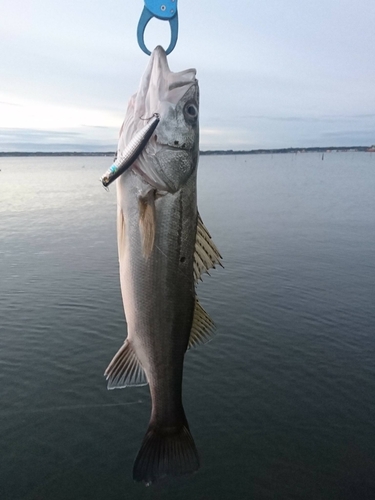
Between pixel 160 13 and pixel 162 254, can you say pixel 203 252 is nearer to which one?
pixel 162 254

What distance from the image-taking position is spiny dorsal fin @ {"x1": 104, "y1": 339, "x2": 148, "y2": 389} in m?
3.91

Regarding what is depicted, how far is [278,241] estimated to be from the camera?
1037 inches

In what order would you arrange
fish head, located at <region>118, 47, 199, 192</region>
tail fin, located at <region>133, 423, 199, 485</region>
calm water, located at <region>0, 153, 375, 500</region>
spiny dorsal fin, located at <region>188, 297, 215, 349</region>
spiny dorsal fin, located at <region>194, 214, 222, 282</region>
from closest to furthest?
fish head, located at <region>118, 47, 199, 192</region>, spiny dorsal fin, located at <region>194, 214, 222, 282</region>, tail fin, located at <region>133, 423, 199, 485</region>, spiny dorsal fin, located at <region>188, 297, 215, 349</region>, calm water, located at <region>0, 153, 375, 500</region>

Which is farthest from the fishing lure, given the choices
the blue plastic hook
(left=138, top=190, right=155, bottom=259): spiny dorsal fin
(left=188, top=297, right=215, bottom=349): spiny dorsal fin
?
(left=188, top=297, right=215, bottom=349): spiny dorsal fin

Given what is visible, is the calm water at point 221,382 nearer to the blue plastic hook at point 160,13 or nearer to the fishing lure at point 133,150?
the fishing lure at point 133,150

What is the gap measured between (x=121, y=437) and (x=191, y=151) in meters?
8.70

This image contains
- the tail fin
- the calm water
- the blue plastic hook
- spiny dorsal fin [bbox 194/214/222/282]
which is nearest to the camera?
the blue plastic hook

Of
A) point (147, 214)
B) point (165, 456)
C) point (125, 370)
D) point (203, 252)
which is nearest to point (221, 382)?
point (165, 456)

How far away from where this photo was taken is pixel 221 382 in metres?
12.3

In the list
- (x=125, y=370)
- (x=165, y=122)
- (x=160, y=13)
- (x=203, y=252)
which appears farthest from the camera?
(x=125, y=370)

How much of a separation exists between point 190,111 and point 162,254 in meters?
1.25

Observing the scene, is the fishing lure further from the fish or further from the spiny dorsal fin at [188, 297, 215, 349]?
the spiny dorsal fin at [188, 297, 215, 349]

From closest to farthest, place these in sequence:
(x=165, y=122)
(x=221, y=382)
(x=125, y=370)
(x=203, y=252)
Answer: (x=165, y=122), (x=203, y=252), (x=125, y=370), (x=221, y=382)

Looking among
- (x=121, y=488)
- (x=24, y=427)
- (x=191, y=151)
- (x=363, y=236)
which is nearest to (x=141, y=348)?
(x=191, y=151)
